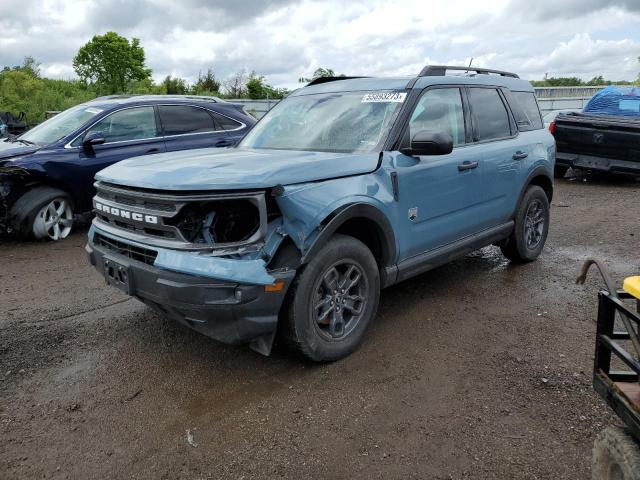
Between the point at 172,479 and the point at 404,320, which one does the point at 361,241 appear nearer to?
the point at 404,320

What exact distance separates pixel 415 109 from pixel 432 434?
7.69ft

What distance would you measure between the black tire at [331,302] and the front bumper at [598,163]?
27.2ft

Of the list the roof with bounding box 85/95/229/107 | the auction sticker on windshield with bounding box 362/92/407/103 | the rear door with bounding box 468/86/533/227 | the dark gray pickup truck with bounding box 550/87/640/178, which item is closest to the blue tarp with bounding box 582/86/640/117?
the dark gray pickup truck with bounding box 550/87/640/178

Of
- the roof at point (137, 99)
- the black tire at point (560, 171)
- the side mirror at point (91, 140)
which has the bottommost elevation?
the black tire at point (560, 171)

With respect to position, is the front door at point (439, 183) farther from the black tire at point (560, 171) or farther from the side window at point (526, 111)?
the black tire at point (560, 171)

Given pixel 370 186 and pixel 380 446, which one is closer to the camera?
pixel 380 446

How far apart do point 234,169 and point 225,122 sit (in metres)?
5.02

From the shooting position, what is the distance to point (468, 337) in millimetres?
3961

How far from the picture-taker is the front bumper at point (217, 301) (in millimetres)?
2900

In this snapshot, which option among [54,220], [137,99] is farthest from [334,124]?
[137,99]

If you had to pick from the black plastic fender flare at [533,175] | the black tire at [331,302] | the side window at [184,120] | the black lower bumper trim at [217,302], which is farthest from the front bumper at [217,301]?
the side window at [184,120]

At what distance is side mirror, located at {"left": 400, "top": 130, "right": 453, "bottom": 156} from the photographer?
11.8 feet

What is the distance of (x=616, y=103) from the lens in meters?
10.9

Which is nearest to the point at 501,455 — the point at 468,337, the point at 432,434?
the point at 432,434
